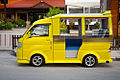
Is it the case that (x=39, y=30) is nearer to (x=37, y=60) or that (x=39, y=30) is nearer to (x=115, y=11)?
(x=37, y=60)

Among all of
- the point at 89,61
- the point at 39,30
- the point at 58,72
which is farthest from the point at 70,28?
the point at 58,72

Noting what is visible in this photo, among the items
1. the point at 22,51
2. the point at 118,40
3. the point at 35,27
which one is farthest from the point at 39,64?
the point at 118,40

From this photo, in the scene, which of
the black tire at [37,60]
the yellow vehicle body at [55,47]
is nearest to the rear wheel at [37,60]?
the black tire at [37,60]

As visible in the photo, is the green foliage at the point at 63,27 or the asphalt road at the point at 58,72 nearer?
the asphalt road at the point at 58,72

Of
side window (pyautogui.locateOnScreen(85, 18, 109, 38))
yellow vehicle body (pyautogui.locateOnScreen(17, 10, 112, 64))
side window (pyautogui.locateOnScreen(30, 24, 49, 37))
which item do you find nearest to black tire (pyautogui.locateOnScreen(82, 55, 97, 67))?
yellow vehicle body (pyautogui.locateOnScreen(17, 10, 112, 64))

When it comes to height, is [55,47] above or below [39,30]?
below

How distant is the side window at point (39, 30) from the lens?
10328mm

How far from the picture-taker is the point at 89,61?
10.4 metres

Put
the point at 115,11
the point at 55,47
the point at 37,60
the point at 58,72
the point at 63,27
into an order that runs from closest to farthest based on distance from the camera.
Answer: the point at 58,72, the point at 55,47, the point at 37,60, the point at 63,27, the point at 115,11

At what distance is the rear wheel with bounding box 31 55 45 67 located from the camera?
1031cm

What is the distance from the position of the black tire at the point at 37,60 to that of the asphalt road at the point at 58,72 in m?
0.18

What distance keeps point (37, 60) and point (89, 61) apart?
2.16m

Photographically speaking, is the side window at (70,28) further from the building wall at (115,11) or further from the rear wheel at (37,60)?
the building wall at (115,11)

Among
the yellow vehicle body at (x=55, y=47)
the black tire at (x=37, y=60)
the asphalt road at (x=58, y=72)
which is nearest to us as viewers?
the asphalt road at (x=58, y=72)
